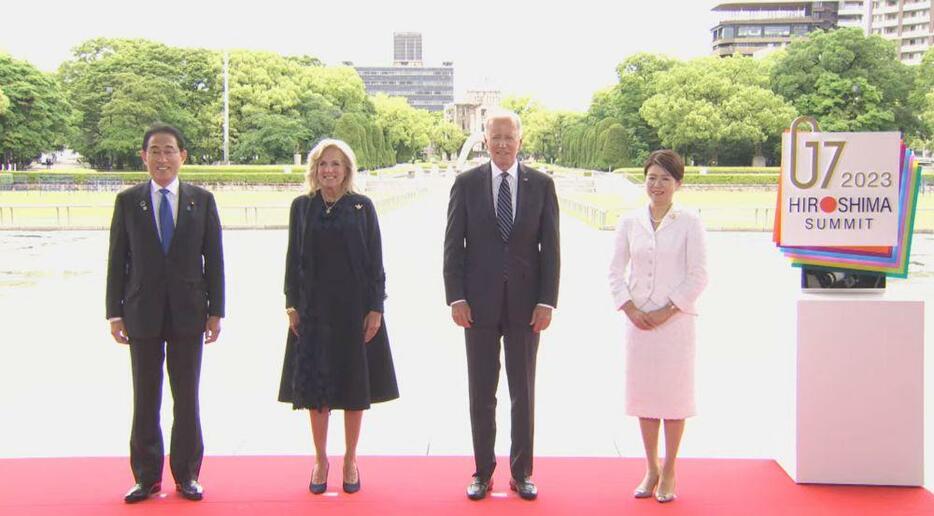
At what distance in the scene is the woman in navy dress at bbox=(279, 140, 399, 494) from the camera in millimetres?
3975

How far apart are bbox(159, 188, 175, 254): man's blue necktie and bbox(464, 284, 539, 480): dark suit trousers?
137 centimetres

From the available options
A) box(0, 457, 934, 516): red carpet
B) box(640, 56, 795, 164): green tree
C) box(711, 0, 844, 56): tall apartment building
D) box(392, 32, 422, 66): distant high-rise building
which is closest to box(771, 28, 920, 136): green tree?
box(640, 56, 795, 164): green tree

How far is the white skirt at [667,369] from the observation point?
401 centimetres

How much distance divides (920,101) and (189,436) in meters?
48.6

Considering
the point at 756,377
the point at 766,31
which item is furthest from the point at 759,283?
the point at 766,31

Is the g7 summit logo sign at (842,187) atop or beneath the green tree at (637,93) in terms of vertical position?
beneath

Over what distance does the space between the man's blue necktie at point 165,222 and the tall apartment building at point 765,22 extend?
82682mm

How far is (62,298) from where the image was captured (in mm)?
11211

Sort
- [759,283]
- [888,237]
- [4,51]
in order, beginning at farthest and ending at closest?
[4,51], [759,283], [888,237]

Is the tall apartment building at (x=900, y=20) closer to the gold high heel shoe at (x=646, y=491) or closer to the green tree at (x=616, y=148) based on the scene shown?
the green tree at (x=616, y=148)

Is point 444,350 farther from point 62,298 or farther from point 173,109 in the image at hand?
point 173,109

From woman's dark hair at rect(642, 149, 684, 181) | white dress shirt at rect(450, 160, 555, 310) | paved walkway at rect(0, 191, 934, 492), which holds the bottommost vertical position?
paved walkway at rect(0, 191, 934, 492)

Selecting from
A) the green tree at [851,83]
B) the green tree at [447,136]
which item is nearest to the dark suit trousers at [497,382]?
the green tree at [851,83]

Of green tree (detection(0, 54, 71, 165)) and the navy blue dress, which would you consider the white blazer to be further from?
green tree (detection(0, 54, 71, 165))
